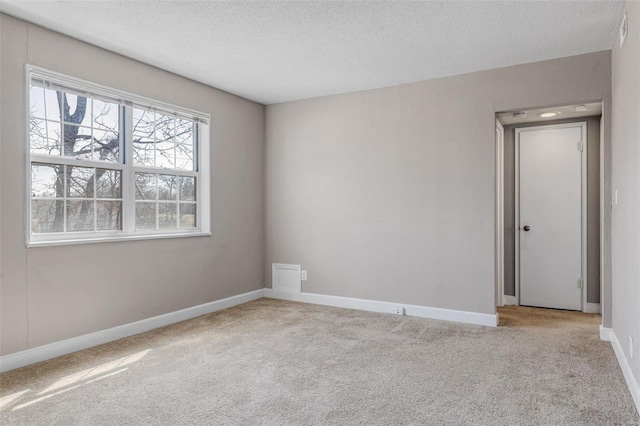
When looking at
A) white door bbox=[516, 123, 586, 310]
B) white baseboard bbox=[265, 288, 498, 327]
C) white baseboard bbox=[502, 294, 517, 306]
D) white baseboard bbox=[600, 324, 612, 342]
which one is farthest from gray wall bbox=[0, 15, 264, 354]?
white baseboard bbox=[600, 324, 612, 342]

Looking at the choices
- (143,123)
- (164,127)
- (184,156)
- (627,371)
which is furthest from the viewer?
(184,156)

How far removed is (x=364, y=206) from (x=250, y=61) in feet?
6.30

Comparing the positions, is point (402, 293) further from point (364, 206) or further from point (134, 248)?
point (134, 248)

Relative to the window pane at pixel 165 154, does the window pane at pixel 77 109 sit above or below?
above

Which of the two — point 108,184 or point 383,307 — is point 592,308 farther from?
point 108,184

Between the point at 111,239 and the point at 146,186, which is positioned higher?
the point at 146,186

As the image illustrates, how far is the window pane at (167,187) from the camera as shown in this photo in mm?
4004

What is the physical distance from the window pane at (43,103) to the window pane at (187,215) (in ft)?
4.68

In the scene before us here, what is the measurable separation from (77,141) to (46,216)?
64cm

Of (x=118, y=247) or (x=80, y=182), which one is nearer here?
(x=80, y=182)

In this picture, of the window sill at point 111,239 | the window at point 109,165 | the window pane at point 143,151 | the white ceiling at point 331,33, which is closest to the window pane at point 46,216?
the window at point 109,165

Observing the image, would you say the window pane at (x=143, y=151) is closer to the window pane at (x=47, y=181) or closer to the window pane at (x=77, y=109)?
the window pane at (x=77, y=109)

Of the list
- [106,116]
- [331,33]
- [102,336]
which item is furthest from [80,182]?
[331,33]

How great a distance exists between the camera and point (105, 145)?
11.5ft
